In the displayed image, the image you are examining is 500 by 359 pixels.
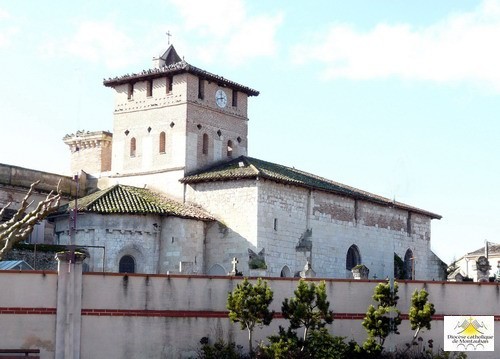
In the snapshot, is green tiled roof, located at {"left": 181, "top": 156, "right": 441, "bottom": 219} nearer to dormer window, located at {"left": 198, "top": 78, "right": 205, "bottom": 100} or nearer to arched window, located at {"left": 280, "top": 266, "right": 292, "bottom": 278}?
dormer window, located at {"left": 198, "top": 78, "right": 205, "bottom": 100}

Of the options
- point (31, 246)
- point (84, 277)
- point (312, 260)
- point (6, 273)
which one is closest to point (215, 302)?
point (84, 277)

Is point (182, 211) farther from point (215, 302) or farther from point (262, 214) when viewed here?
point (215, 302)

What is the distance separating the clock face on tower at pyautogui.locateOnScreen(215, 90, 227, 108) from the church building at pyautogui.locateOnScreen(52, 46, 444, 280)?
0.05 meters

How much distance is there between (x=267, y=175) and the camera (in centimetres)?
4381

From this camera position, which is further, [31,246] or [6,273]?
[31,246]

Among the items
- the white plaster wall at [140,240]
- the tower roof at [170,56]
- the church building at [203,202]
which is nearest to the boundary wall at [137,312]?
the church building at [203,202]

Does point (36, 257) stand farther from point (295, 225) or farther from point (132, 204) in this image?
point (295, 225)

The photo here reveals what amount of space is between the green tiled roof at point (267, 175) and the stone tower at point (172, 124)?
4.27 ft

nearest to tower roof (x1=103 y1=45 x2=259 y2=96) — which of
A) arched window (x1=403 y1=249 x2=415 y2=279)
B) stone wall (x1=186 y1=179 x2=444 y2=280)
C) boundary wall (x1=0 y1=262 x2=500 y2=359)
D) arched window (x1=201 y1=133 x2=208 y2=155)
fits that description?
arched window (x1=201 y1=133 x2=208 y2=155)

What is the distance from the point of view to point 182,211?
1725 inches

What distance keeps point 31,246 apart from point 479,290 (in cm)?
1881

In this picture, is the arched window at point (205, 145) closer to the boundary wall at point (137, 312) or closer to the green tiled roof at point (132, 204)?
the green tiled roof at point (132, 204)

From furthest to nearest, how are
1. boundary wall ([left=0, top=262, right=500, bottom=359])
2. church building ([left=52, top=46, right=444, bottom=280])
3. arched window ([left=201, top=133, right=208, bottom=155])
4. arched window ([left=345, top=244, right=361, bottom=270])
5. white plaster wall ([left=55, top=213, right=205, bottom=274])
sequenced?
arched window ([left=345, top=244, right=361, bottom=270]) → arched window ([left=201, top=133, right=208, bottom=155]) → church building ([left=52, top=46, right=444, bottom=280]) → white plaster wall ([left=55, top=213, right=205, bottom=274]) → boundary wall ([left=0, top=262, right=500, bottom=359])

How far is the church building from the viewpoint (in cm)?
4225
